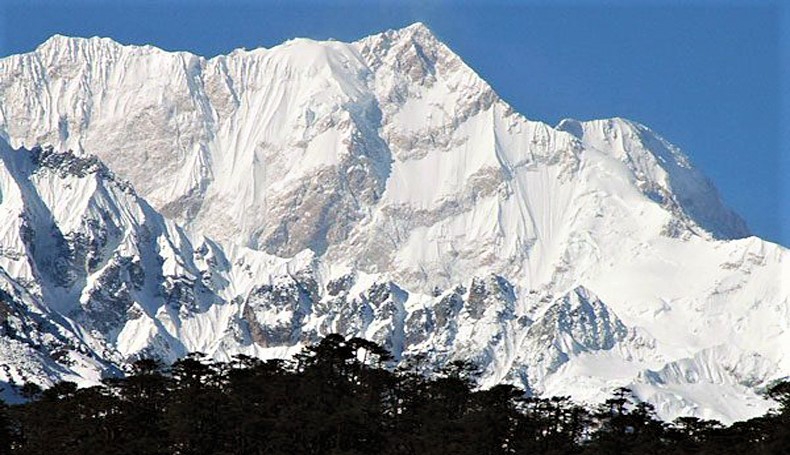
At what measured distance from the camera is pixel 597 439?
196 metres

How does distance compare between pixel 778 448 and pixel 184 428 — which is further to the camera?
pixel 184 428

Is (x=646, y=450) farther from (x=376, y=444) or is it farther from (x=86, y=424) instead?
(x=86, y=424)

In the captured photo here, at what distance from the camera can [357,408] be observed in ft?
651

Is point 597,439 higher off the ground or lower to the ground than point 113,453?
higher

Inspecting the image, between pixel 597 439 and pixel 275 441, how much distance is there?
101 feet

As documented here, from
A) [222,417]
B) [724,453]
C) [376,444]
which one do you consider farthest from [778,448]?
[222,417]

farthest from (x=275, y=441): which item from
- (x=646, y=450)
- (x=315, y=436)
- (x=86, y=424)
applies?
(x=646, y=450)

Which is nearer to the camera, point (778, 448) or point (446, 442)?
point (778, 448)

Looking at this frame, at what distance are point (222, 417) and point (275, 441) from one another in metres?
7.41

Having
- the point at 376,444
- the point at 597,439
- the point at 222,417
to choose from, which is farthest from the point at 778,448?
the point at 222,417

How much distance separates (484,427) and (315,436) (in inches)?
661

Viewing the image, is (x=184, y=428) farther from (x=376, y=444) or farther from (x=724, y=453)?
(x=724, y=453)

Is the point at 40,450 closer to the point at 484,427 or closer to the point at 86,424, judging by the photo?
the point at 86,424

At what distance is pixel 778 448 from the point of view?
177375 mm
